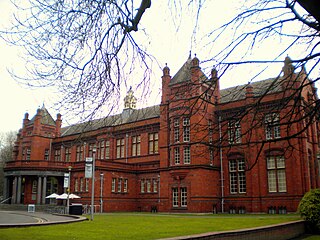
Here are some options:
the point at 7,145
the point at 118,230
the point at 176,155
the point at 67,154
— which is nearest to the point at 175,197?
the point at 176,155

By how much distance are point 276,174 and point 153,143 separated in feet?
53.7

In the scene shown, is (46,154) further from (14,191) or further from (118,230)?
(118,230)

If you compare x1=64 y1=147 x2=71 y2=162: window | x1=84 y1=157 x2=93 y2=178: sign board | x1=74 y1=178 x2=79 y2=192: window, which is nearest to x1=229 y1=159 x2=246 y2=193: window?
x1=84 y1=157 x2=93 y2=178: sign board

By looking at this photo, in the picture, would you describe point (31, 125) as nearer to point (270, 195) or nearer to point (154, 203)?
point (154, 203)

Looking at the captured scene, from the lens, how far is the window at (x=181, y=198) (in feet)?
118

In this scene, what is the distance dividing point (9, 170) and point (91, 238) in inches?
1457

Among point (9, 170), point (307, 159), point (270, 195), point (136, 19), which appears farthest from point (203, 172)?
point (136, 19)

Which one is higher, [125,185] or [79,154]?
[79,154]

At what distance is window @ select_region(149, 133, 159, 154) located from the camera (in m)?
44.1

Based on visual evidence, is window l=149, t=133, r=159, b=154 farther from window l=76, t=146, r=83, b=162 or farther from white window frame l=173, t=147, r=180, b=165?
window l=76, t=146, r=83, b=162

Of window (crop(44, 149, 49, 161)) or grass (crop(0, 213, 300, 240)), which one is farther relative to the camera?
window (crop(44, 149, 49, 161))

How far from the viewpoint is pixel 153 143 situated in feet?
146

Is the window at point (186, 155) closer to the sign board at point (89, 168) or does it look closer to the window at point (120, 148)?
the sign board at point (89, 168)

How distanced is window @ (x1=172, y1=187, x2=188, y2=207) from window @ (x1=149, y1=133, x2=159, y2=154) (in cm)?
806
